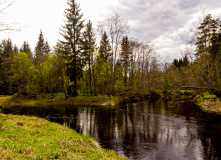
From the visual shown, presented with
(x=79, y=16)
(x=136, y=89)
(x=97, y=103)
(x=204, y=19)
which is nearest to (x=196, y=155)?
(x=204, y=19)

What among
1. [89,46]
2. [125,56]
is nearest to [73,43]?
[89,46]

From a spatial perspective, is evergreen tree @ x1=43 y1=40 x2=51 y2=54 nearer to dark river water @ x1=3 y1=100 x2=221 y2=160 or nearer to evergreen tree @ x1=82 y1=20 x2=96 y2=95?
evergreen tree @ x1=82 y1=20 x2=96 y2=95

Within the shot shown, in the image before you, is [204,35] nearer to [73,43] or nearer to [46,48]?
[73,43]

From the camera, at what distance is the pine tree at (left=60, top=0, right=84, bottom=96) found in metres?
36.1

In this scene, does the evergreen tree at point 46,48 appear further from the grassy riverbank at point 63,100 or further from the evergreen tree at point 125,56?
the evergreen tree at point 125,56

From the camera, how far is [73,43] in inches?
1437


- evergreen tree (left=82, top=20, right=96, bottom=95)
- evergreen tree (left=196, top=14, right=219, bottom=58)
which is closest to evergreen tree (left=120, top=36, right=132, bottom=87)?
evergreen tree (left=82, top=20, right=96, bottom=95)

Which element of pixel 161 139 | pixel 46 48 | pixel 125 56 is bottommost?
pixel 161 139

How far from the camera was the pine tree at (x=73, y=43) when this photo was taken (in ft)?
118

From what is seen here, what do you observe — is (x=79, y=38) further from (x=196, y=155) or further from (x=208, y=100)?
(x=196, y=155)

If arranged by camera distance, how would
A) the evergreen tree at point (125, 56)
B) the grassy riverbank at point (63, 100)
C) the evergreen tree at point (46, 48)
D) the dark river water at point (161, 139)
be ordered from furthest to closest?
the evergreen tree at point (46, 48) → the evergreen tree at point (125, 56) → the grassy riverbank at point (63, 100) → the dark river water at point (161, 139)

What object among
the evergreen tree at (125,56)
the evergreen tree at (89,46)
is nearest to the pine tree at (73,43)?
the evergreen tree at (89,46)

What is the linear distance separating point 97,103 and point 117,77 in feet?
43.0

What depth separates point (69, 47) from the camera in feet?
118
